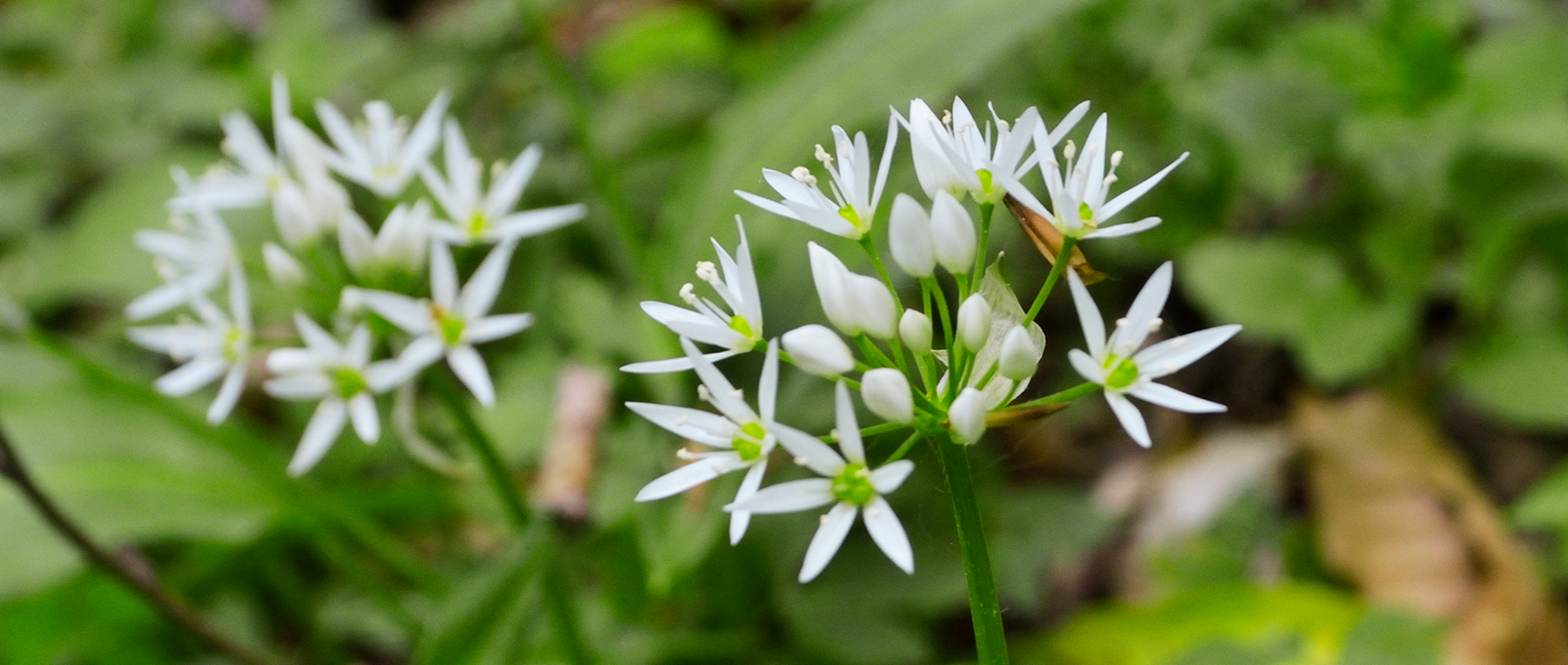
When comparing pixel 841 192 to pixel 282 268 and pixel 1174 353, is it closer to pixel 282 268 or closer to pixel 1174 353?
pixel 1174 353

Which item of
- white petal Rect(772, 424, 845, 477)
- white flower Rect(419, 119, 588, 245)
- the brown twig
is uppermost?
white flower Rect(419, 119, 588, 245)

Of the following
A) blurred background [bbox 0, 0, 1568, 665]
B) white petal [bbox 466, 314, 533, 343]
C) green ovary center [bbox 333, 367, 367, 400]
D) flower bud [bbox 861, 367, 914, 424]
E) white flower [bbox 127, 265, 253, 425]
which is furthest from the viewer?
blurred background [bbox 0, 0, 1568, 665]

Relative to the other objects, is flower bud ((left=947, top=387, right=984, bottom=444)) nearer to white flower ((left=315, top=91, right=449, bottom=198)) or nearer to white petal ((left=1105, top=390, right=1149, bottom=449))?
white petal ((left=1105, top=390, right=1149, bottom=449))

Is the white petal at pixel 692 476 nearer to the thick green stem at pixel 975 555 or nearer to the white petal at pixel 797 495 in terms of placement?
the white petal at pixel 797 495

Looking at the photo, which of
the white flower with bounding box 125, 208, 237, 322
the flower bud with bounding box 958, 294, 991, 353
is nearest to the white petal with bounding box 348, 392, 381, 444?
the white flower with bounding box 125, 208, 237, 322

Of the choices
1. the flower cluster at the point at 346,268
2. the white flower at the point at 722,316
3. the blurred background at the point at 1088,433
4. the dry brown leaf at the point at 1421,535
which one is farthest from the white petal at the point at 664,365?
the dry brown leaf at the point at 1421,535

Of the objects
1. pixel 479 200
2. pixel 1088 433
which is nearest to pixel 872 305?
pixel 479 200

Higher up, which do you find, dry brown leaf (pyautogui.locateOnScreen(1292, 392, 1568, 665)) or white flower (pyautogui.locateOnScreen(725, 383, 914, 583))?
dry brown leaf (pyautogui.locateOnScreen(1292, 392, 1568, 665))

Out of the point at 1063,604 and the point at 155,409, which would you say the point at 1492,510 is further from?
the point at 155,409

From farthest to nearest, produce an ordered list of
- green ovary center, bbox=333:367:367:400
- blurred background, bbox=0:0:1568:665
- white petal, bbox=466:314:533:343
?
blurred background, bbox=0:0:1568:665 → green ovary center, bbox=333:367:367:400 → white petal, bbox=466:314:533:343
